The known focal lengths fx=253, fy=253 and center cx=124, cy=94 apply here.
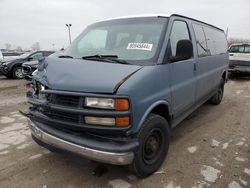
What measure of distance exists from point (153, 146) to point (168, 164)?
0.49 m

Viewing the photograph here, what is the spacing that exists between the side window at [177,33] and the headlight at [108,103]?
1.30 meters

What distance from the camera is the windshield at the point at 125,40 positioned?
11.1ft

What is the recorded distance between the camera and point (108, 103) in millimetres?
2695

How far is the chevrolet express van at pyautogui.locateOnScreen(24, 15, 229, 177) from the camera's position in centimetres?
272

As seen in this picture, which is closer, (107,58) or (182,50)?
(107,58)

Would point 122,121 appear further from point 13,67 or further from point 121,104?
point 13,67

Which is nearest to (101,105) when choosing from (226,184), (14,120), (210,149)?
(226,184)

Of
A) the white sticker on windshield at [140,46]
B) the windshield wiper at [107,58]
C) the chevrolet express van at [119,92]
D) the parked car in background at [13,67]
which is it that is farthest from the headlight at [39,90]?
the parked car in background at [13,67]

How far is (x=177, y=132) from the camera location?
496 cm

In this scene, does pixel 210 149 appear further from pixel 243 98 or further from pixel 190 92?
pixel 243 98

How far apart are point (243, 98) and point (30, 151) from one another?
6626 mm

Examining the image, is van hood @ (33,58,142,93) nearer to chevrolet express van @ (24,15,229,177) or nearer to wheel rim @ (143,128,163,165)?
chevrolet express van @ (24,15,229,177)

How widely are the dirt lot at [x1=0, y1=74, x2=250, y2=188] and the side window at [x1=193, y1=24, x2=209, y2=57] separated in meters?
1.54

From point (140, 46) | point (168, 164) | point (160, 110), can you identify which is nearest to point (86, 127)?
point (160, 110)
